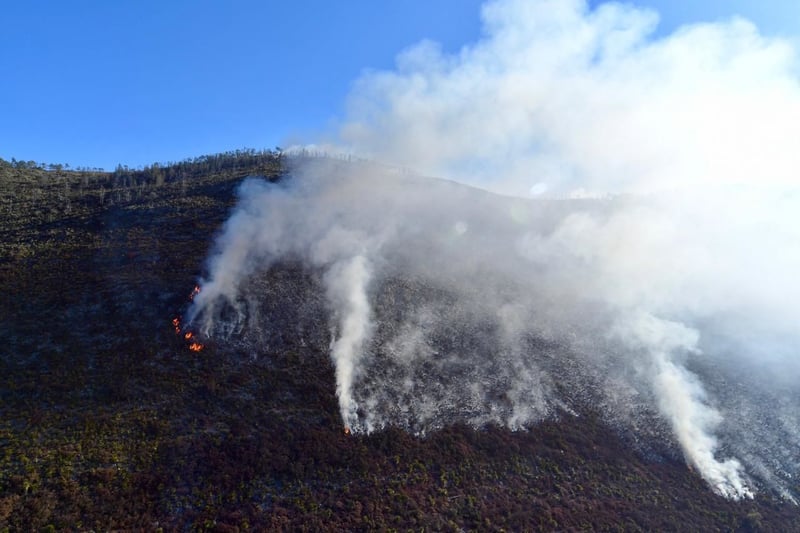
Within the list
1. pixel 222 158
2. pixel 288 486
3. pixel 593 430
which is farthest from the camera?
pixel 222 158

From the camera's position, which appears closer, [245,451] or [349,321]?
[245,451]

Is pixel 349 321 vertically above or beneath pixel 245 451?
above

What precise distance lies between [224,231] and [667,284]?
214 feet

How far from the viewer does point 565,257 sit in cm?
7619

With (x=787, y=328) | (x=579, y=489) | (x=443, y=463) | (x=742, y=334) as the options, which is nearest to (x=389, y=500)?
(x=443, y=463)

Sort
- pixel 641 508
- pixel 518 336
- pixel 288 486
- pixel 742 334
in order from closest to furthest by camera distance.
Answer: pixel 288 486 < pixel 641 508 < pixel 518 336 < pixel 742 334

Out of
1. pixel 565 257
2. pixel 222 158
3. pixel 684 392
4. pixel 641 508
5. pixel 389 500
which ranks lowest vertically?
pixel 641 508

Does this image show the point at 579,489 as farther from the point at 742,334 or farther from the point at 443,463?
the point at 742,334

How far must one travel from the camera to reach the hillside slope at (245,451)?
26.7m

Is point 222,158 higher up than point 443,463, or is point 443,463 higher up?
point 222,158

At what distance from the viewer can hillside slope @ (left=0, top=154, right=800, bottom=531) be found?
26.7 metres

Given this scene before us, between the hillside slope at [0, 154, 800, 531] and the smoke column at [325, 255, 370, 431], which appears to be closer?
the hillside slope at [0, 154, 800, 531]

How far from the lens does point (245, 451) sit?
30.3 meters

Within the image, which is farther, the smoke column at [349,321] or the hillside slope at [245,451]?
the smoke column at [349,321]
